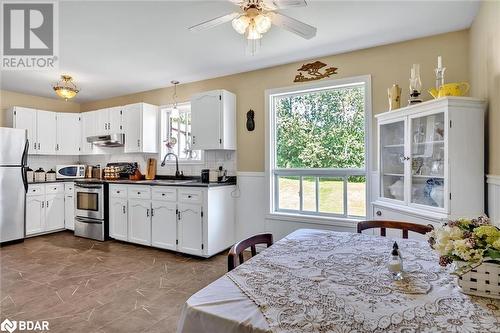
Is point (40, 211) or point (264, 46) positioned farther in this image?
point (40, 211)

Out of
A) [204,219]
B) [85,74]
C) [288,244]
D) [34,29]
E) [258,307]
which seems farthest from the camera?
[85,74]

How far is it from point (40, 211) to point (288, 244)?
4885 millimetres

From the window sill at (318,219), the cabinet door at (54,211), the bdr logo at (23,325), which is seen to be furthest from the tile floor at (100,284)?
the window sill at (318,219)

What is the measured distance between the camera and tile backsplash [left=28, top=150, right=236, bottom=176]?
13.4 feet

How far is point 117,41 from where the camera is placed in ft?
9.48

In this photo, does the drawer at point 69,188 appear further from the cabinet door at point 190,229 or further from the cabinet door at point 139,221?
the cabinet door at point 190,229

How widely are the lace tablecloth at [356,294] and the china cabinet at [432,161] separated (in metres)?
1.01

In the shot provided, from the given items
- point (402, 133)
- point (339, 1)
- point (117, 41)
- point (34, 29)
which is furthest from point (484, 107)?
point (34, 29)

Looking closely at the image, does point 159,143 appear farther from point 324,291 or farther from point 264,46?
point 324,291

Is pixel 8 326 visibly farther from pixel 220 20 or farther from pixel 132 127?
pixel 132 127

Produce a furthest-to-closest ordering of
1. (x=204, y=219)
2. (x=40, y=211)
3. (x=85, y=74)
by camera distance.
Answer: (x=40, y=211)
(x=85, y=74)
(x=204, y=219)

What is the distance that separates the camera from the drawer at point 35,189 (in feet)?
14.9

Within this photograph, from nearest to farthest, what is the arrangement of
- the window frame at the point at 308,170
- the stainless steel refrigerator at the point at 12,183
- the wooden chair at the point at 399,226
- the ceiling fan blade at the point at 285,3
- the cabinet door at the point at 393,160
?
the ceiling fan blade at the point at 285,3 < the wooden chair at the point at 399,226 < the cabinet door at the point at 393,160 < the window frame at the point at 308,170 < the stainless steel refrigerator at the point at 12,183

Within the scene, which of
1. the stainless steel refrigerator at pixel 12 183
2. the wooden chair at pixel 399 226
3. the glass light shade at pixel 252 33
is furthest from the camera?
the stainless steel refrigerator at pixel 12 183
